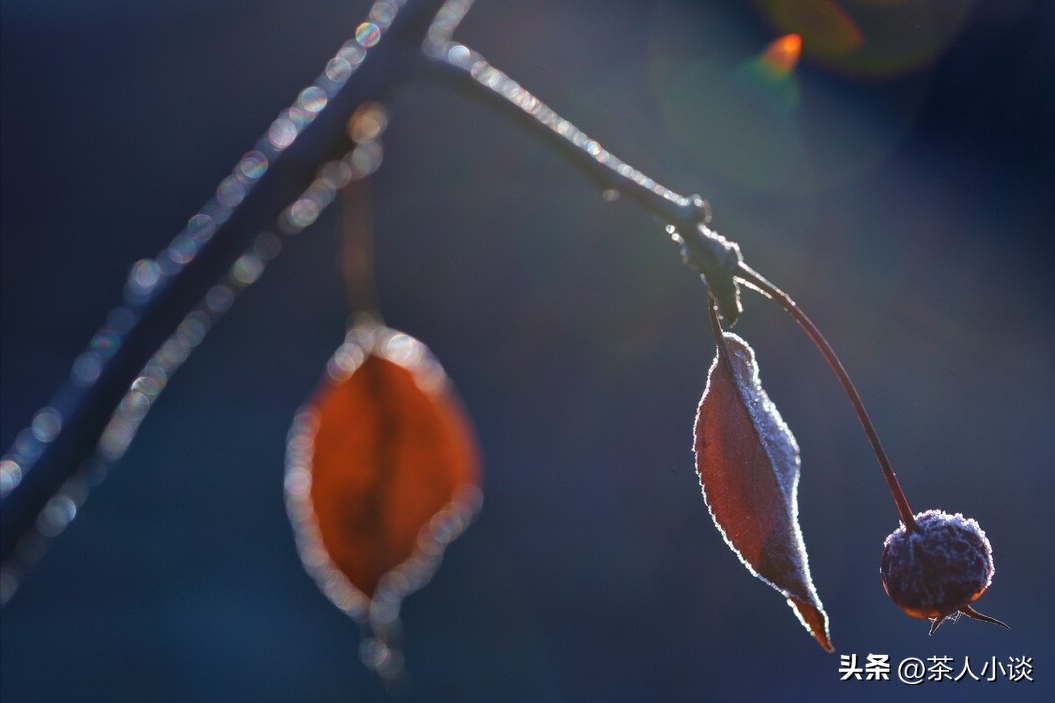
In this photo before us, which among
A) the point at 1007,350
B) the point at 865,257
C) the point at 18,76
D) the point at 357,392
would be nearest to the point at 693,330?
the point at 865,257

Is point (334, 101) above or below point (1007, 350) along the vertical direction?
below

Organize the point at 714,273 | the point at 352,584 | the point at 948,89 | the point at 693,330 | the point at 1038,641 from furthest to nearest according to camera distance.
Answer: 1. the point at 693,330
2. the point at 948,89
3. the point at 1038,641
4. the point at 352,584
5. the point at 714,273

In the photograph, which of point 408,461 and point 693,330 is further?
point 693,330

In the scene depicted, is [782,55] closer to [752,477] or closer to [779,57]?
[779,57]

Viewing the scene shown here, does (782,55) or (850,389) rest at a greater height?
(782,55)

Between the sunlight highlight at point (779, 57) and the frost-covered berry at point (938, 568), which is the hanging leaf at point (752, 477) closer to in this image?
the frost-covered berry at point (938, 568)

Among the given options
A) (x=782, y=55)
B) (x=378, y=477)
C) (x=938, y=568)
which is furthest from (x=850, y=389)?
(x=782, y=55)

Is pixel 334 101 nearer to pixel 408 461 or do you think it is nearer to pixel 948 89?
pixel 408 461
